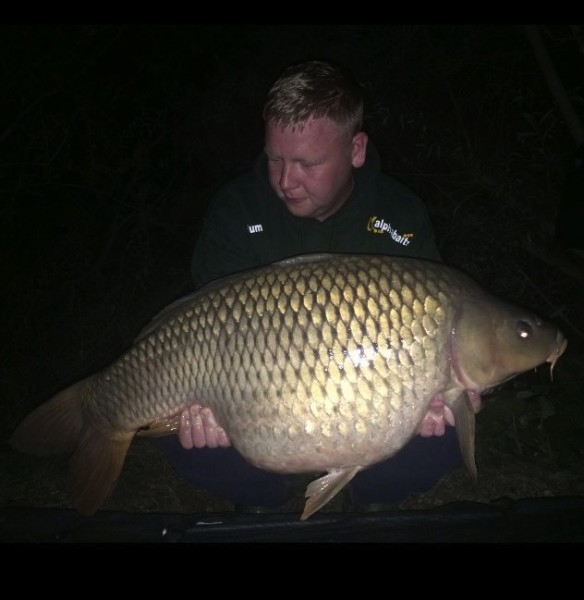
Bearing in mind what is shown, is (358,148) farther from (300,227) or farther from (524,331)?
(524,331)

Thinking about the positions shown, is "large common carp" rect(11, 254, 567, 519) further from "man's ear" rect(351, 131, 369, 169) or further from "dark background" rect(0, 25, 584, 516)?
"dark background" rect(0, 25, 584, 516)

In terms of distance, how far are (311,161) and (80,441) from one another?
0.90 metres

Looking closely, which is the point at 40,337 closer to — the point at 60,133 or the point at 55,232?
the point at 55,232

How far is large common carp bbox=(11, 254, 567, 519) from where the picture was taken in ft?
4.09

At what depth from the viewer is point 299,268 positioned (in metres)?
1.31

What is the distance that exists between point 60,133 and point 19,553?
2552 mm

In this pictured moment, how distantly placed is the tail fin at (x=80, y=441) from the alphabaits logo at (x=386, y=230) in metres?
0.90

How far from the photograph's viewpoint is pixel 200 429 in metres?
1.47

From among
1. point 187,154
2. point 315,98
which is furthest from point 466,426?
point 187,154

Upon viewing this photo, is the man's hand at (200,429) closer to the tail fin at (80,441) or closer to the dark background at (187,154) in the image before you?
the tail fin at (80,441)

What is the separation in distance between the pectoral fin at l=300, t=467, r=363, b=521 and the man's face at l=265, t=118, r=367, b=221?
0.71 m

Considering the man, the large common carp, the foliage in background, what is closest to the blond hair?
the man

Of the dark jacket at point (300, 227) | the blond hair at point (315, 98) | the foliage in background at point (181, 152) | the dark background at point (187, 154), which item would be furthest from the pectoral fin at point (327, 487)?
the foliage in background at point (181, 152)

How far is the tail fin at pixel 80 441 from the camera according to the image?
150 cm
